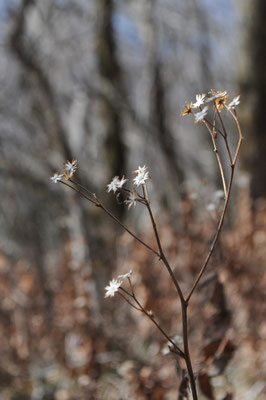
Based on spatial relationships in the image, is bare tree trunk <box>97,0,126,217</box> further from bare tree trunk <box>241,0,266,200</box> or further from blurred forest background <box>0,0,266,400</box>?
bare tree trunk <box>241,0,266,200</box>

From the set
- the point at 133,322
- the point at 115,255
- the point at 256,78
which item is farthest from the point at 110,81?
the point at 133,322

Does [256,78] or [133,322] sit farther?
[256,78]

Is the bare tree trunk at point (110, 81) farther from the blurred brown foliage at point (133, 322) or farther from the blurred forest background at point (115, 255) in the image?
the blurred brown foliage at point (133, 322)

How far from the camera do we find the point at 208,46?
9.90 m

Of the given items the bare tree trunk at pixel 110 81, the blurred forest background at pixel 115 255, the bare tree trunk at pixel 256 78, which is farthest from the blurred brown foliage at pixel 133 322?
the bare tree trunk at pixel 110 81

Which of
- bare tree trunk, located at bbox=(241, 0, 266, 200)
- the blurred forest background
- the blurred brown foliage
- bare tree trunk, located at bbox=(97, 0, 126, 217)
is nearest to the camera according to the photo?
the blurred forest background

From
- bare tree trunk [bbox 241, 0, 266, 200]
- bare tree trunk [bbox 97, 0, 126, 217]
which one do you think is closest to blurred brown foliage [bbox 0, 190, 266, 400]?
bare tree trunk [bbox 241, 0, 266, 200]

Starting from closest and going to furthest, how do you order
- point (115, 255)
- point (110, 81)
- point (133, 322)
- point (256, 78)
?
point (133, 322) < point (115, 255) < point (256, 78) < point (110, 81)

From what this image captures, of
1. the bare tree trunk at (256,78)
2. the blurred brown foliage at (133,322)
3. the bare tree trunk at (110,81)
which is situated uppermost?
the bare tree trunk at (110,81)

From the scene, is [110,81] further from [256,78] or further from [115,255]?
[115,255]

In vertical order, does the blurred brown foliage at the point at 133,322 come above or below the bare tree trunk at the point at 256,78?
below

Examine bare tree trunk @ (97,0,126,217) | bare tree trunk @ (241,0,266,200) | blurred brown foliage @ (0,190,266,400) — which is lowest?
blurred brown foliage @ (0,190,266,400)

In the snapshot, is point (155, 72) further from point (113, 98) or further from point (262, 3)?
point (262, 3)

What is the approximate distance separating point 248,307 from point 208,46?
7581 mm
